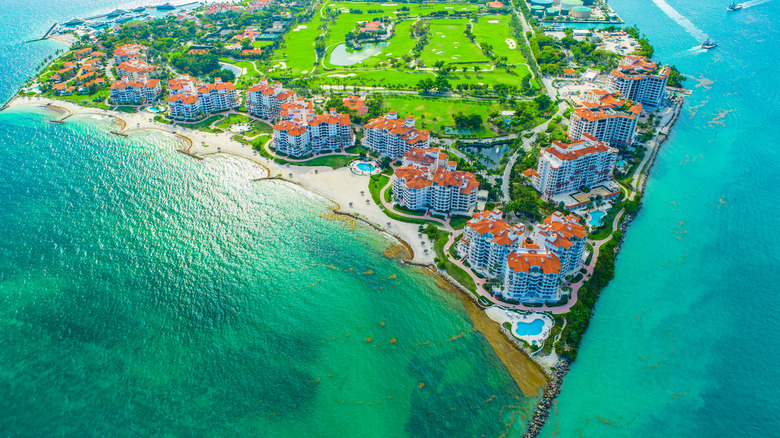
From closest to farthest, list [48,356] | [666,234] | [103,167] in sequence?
[48,356]
[666,234]
[103,167]

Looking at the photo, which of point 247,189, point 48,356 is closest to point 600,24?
point 247,189

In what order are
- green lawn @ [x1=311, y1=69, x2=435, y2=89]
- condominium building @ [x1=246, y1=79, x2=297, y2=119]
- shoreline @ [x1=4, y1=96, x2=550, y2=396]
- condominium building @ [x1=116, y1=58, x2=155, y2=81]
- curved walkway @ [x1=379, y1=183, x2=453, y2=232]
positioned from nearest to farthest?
shoreline @ [x1=4, y1=96, x2=550, y2=396] → curved walkway @ [x1=379, y1=183, x2=453, y2=232] → condominium building @ [x1=246, y1=79, x2=297, y2=119] → condominium building @ [x1=116, y1=58, x2=155, y2=81] → green lawn @ [x1=311, y1=69, x2=435, y2=89]

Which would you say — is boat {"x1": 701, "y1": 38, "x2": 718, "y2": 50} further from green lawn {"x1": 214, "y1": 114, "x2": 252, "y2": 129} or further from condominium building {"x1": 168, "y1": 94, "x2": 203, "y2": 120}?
condominium building {"x1": 168, "y1": 94, "x2": 203, "y2": 120}

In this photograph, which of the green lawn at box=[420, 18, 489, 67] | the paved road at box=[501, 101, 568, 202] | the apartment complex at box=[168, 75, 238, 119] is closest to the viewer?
the paved road at box=[501, 101, 568, 202]

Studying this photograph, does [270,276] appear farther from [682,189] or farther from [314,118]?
[682,189]

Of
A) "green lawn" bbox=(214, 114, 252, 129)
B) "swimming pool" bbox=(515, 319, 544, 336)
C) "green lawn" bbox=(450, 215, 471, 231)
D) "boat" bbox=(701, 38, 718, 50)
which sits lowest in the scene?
"boat" bbox=(701, 38, 718, 50)

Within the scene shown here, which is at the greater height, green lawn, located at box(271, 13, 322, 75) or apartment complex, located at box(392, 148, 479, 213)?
apartment complex, located at box(392, 148, 479, 213)

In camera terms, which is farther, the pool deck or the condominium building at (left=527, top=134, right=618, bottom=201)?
the condominium building at (left=527, top=134, right=618, bottom=201)

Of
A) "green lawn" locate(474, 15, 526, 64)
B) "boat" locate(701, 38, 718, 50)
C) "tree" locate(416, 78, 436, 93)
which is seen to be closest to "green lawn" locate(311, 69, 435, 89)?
"tree" locate(416, 78, 436, 93)
